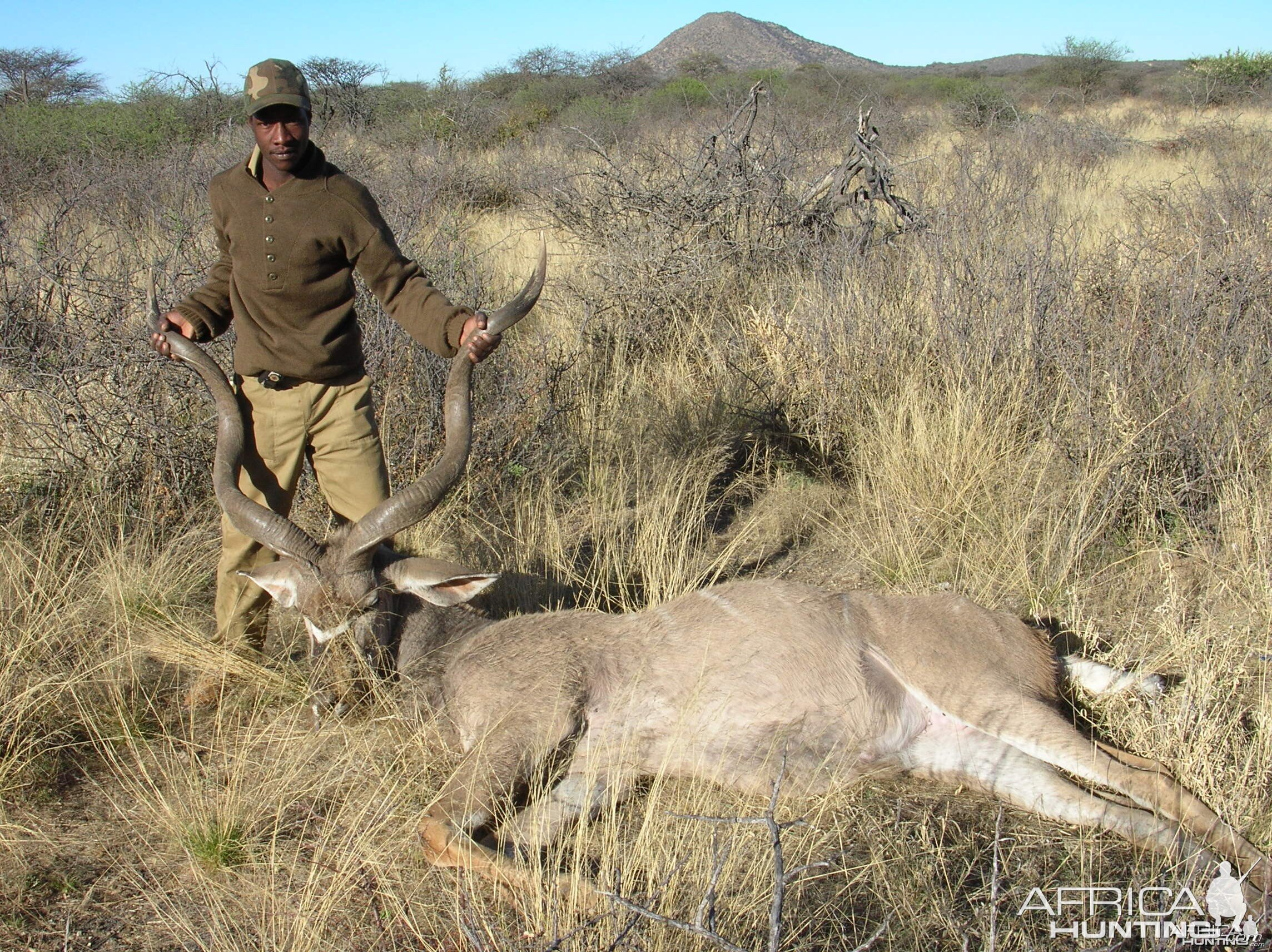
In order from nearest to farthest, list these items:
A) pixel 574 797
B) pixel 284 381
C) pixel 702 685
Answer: pixel 574 797 → pixel 702 685 → pixel 284 381

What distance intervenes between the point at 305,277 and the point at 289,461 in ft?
2.49

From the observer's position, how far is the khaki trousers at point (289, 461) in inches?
158

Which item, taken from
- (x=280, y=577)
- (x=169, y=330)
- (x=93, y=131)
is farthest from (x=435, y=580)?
(x=93, y=131)

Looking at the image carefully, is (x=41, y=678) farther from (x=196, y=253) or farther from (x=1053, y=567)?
(x=1053, y=567)

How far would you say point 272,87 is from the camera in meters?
3.62

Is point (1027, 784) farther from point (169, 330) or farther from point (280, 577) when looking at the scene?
point (169, 330)

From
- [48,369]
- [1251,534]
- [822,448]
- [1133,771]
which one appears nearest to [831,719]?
[1133,771]

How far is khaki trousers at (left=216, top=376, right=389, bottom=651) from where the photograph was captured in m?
4.01

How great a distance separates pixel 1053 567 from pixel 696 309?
11.9 feet

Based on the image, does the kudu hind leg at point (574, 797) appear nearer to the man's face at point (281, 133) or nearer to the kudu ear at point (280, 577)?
the kudu ear at point (280, 577)

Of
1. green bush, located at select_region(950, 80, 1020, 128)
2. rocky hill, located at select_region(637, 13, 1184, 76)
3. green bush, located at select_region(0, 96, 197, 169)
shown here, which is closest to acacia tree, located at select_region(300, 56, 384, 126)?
green bush, located at select_region(0, 96, 197, 169)

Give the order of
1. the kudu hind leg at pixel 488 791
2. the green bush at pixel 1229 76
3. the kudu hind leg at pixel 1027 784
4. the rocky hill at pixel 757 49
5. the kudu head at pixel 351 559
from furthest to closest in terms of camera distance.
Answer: the rocky hill at pixel 757 49, the green bush at pixel 1229 76, the kudu head at pixel 351 559, the kudu hind leg at pixel 1027 784, the kudu hind leg at pixel 488 791

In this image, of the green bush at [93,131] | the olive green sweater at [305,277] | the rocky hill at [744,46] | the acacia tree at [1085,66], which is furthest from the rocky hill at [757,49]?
the olive green sweater at [305,277]

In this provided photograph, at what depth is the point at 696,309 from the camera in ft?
24.7
